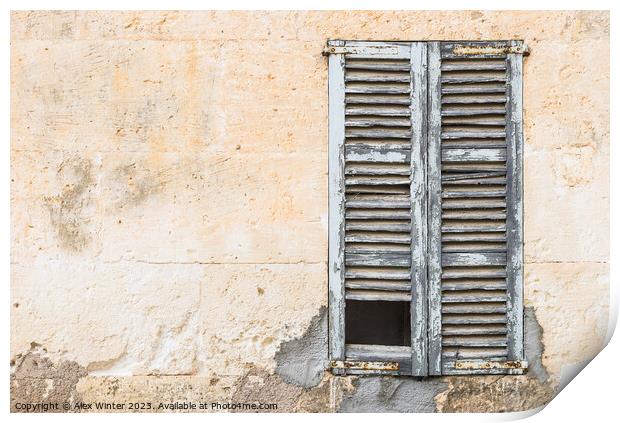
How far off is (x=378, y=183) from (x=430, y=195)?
28 cm

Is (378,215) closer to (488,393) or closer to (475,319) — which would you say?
(475,319)

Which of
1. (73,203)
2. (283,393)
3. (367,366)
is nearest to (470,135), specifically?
(367,366)

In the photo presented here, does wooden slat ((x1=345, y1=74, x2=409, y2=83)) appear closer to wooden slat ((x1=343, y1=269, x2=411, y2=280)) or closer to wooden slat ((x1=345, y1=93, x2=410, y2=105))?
wooden slat ((x1=345, y1=93, x2=410, y2=105))

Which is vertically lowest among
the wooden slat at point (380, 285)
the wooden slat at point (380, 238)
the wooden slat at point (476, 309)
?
the wooden slat at point (476, 309)

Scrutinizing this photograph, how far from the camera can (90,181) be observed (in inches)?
135

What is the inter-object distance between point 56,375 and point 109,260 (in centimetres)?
68

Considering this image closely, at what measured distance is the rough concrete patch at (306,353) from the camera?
3453 millimetres

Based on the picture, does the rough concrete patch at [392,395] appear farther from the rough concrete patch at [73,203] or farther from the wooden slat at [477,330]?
the rough concrete patch at [73,203]

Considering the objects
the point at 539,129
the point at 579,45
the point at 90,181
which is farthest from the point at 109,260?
the point at 579,45

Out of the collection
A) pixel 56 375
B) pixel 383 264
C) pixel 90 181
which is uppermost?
pixel 90 181

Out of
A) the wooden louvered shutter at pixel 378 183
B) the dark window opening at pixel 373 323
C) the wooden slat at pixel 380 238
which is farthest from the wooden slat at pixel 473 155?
the dark window opening at pixel 373 323

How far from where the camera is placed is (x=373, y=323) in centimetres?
415
